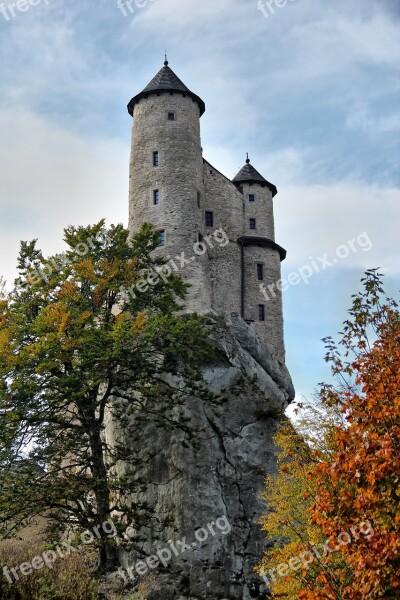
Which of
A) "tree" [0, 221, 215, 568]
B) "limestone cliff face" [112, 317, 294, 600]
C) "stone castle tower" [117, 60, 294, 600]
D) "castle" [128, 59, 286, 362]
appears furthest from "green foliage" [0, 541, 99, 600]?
"castle" [128, 59, 286, 362]

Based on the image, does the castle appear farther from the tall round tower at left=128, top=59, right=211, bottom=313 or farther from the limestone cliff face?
Result: the limestone cliff face

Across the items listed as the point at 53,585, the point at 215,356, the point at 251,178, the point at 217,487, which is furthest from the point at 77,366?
the point at 251,178

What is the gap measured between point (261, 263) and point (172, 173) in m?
7.54

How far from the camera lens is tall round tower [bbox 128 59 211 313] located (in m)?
31.7

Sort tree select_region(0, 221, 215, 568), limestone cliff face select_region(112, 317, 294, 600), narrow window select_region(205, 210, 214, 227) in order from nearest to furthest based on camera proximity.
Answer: tree select_region(0, 221, 215, 568) → limestone cliff face select_region(112, 317, 294, 600) → narrow window select_region(205, 210, 214, 227)

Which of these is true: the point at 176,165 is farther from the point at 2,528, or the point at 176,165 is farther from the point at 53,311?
the point at 2,528

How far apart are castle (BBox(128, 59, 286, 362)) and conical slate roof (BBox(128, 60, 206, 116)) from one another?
0.05m

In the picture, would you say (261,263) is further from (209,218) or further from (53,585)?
(53,585)

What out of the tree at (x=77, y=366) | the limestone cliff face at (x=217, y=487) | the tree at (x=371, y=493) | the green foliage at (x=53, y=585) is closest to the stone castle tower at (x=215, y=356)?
the limestone cliff face at (x=217, y=487)

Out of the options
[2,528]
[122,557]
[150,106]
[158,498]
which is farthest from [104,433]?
[150,106]

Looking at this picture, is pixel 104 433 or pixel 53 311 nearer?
pixel 53 311

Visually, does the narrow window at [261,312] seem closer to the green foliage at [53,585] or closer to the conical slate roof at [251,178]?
the conical slate roof at [251,178]

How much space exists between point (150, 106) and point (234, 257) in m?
Answer: 9.46

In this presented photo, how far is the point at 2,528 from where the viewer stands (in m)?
18.8
